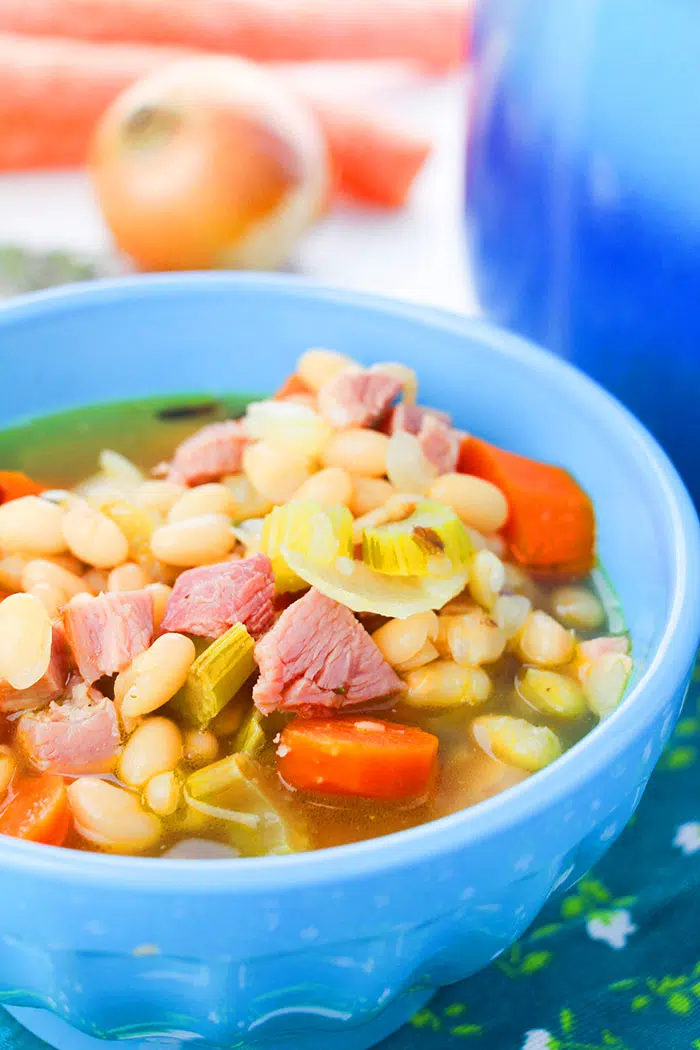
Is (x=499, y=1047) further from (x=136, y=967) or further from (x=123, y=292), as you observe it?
(x=123, y=292)

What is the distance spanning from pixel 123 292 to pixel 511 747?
80cm

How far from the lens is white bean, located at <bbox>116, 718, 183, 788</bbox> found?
3.50 feet

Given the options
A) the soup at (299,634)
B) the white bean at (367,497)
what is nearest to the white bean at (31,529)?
the soup at (299,634)

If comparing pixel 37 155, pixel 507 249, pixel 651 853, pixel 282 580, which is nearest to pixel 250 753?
pixel 282 580

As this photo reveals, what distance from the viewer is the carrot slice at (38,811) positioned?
39.1 inches

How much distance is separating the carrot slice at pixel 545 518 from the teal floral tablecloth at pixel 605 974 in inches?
11.6

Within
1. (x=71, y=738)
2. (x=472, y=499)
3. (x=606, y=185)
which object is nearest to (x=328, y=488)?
(x=472, y=499)

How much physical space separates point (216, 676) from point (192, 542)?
192mm

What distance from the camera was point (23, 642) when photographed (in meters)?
1.07

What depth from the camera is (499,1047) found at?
1077 millimetres

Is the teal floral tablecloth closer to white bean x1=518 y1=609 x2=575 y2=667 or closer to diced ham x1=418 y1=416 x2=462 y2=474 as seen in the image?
white bean x1=518 y1=609 x2=575 y2=667

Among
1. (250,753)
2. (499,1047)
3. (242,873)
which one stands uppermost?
(242,873)

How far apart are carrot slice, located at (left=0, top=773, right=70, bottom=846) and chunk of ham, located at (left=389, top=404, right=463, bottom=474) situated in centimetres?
56

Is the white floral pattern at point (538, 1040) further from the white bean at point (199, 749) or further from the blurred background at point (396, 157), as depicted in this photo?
the blurred background at point (396, 157)
